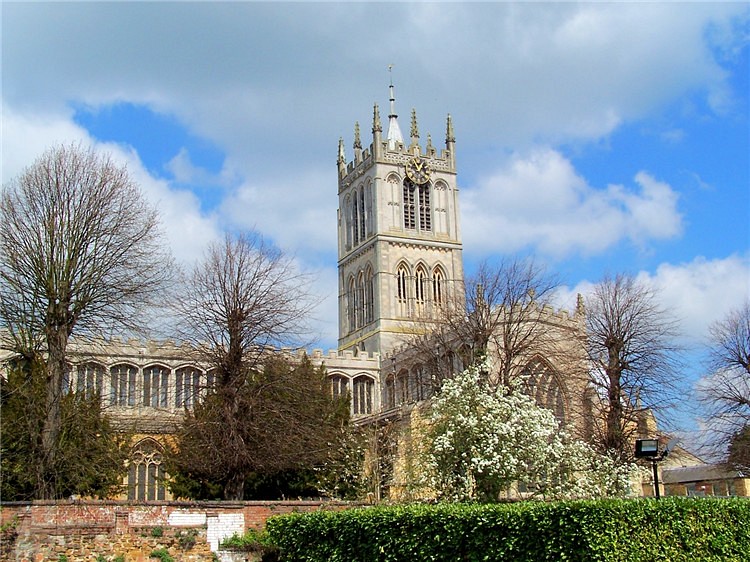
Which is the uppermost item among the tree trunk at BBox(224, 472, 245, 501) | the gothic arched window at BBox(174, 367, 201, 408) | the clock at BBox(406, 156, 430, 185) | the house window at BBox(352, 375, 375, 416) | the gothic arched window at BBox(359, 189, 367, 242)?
the clock at BBox(406, 156, 430, 185)

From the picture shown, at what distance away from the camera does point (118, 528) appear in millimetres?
21172

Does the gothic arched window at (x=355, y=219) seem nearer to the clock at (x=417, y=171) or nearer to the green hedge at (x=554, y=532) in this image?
the clock at (x=417, y=171)

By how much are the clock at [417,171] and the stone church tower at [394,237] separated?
76 mm

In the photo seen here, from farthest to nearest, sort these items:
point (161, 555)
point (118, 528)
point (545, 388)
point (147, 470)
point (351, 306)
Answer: point (351, 306) < point (147, 470) < point (545, 388) < point (161, 555) < point (118, 528)

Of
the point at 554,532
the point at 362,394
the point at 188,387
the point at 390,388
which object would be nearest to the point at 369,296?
the point at 362,394

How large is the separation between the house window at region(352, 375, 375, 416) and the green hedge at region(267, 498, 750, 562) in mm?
42009

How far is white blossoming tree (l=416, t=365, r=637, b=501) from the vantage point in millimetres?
25125

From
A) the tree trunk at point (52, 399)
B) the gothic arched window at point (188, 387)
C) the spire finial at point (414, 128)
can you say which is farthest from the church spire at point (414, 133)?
the tree trunk at point (52, 399)

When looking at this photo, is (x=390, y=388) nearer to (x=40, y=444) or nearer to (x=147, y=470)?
(x=147, y=470)

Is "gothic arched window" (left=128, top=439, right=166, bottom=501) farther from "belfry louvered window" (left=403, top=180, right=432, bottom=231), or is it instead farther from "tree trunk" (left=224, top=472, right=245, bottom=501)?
"belfry louvered window" (left=403, top=180, right=432, bottom=231)

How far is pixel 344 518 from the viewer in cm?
1931

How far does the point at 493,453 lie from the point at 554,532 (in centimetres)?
981

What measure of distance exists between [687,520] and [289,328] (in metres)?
16.2

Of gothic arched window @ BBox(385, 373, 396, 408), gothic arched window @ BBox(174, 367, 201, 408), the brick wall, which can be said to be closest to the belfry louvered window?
gothic arched window @ BBox(385, 373, 396, 408)
